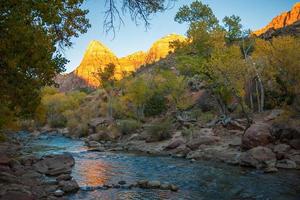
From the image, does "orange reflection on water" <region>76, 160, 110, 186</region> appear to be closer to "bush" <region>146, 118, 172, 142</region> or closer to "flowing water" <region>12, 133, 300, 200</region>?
"flowing water" <region>12, 133, 300, 200</region>

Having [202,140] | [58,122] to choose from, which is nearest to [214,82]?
[202,140]

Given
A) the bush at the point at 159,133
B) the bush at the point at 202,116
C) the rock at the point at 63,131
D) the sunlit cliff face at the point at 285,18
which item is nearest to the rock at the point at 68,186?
the bush at the point at 159,133

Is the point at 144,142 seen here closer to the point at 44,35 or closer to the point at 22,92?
the point at 22,92

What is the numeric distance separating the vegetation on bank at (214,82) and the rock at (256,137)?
325 centimetres

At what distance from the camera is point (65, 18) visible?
41.0 feet

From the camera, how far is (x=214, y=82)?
1560 inches

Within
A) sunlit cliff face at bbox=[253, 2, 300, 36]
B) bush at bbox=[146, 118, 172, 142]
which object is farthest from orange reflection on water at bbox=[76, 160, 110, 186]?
sunlit cliff face at bbox=[253, 2, 300, 36]

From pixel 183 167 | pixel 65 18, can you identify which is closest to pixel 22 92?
pixel 65 18

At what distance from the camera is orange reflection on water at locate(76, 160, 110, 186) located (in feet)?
73.8

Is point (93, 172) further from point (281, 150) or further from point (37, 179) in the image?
point (281, 150)

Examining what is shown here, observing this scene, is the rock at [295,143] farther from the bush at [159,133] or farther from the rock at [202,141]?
the bush at [159,133]

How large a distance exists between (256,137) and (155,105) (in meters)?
36.7

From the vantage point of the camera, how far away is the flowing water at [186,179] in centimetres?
1842

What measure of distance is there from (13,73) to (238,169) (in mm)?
18592
